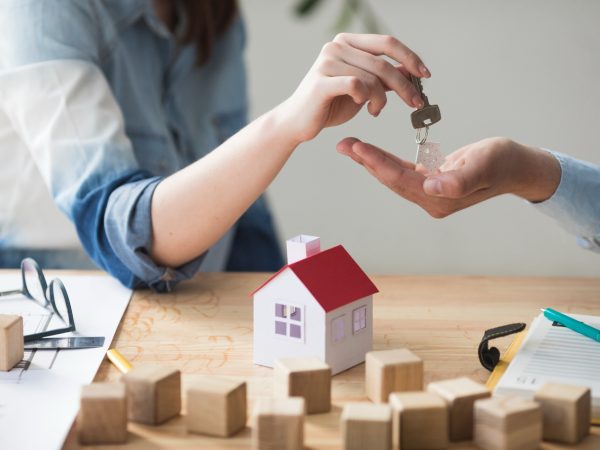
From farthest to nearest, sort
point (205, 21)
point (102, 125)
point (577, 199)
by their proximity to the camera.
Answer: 1. point (205, 21)
2. point (102, 125)
3. point (577, 199)

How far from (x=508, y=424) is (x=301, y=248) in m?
0.29

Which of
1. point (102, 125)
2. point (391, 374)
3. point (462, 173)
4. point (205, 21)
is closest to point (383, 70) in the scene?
point (462, 173)

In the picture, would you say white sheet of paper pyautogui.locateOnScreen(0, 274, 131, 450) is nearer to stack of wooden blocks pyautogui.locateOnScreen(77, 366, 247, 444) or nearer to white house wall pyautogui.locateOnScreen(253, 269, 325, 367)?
stack of wooden blocks pyautogui.locateOnScreen(77, 366, 247, 444)

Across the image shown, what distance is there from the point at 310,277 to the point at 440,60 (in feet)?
5.49

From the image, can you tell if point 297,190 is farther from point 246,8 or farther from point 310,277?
point 310,277

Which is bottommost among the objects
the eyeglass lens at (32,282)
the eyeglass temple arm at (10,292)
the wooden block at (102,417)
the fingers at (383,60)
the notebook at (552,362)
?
the wooden block at (102,417)

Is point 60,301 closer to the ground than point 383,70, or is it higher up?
closer to the ground

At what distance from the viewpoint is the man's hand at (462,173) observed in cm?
88

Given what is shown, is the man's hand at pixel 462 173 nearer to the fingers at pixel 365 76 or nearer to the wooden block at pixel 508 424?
the fingers at pixel 365 76

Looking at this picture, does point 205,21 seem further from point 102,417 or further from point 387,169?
point 102,417

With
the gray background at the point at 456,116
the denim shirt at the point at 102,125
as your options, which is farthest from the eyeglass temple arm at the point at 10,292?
the gray background at the point at 456,116

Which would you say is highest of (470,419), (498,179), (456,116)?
(456,116)

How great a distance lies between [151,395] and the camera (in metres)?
0.69

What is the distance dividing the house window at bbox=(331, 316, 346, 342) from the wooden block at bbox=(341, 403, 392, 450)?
173 millimetres
